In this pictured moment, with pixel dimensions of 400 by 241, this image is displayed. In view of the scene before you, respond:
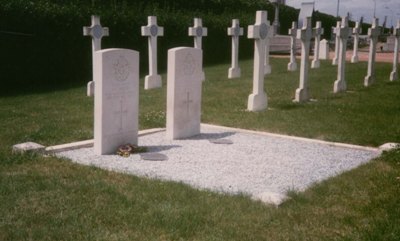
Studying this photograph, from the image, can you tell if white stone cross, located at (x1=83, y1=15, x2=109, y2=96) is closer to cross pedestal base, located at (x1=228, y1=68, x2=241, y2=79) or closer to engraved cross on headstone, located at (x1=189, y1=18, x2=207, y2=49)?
engraved cross on headstone, located at (x1=189, y1=18, x2=207, y2=49)

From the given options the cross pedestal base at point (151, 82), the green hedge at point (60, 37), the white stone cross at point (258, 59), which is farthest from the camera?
the cross pedestal base at point (151, 82)

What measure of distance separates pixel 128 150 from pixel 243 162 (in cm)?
169

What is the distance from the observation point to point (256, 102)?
36.7ft

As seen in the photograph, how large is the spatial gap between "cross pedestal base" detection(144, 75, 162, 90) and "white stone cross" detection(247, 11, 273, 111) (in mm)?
Answer: 4744

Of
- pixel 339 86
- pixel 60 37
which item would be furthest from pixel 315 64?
pixel 60 37

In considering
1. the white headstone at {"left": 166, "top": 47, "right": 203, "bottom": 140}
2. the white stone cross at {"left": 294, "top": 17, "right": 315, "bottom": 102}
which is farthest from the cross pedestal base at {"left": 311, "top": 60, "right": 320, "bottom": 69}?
the white headstone at {"left": 166, "top": 47, "right": 203, "bottom": 140}

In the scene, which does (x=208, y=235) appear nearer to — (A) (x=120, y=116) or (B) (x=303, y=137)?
(A) (x=120, y=116)

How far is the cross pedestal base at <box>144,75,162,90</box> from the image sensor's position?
49.9ft

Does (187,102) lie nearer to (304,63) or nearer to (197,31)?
(304,63)

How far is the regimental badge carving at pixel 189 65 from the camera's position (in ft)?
27.6

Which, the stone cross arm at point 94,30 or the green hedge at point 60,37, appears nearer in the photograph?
the stone cross arm at point 94,30

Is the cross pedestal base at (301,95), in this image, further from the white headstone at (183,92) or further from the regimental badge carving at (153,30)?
the regimental badge carving at (153,30)

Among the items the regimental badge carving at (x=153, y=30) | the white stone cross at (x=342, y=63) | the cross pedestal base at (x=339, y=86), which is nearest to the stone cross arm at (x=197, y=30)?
the regimental badge carving at (x=153, y=30)

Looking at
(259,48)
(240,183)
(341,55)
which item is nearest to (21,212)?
(240,183)
